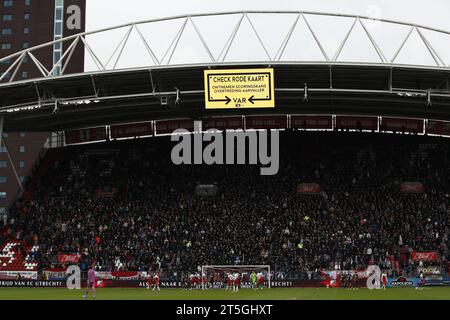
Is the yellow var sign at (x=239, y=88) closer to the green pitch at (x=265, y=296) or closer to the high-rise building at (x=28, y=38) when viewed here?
the green pitch at (x=265, y=296)

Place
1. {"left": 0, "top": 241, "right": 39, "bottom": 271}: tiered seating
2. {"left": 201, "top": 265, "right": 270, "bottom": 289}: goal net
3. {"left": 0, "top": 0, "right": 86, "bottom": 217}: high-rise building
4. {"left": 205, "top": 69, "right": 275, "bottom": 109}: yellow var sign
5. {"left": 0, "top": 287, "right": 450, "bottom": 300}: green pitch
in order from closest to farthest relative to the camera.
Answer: {"left": 0, "top": 287, "right": 450, "bottom": 300}: green pitch, {"left": 205, "top": 69, "right": 275, "bottom": 109}: yellow var sign, {"left": 201, "top": 265, "right": 270, "bottom": 289}: goal net, {"left": 0, "top": 241, "right": 39, "bottom": 271}: tiered seating, {"left": 0, "top": 0, "right": 86, "bottom": 217}: high-rise building

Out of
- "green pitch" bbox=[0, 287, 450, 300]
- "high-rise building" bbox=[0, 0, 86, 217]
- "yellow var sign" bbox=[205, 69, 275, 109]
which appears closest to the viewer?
"green pitch" bbox=[0, 287, 450, 300]

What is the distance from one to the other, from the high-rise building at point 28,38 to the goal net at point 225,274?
7328 centimetres

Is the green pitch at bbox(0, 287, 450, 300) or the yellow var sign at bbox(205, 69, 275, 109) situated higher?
the yellow var sign at bbox(205, 69, 275, 109)

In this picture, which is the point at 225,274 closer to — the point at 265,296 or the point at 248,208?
the point at 248,208

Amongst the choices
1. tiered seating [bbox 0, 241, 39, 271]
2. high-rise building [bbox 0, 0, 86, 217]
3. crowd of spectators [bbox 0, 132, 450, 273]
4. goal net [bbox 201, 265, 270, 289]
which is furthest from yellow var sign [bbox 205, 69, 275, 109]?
high-rise building [bbox 0, 0, 86, 217]

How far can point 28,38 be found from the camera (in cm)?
10550

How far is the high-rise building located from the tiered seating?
204ft

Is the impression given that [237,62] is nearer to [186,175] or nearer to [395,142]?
[186,175]

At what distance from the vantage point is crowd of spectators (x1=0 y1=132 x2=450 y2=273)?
134ft

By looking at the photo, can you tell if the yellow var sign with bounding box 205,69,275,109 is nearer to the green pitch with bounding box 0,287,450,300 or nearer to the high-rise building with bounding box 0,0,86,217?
the green pitch with bounding box 0,287,450,300

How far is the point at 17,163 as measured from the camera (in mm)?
105375

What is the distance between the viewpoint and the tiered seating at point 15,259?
42.3 meters

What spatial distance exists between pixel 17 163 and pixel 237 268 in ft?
254
